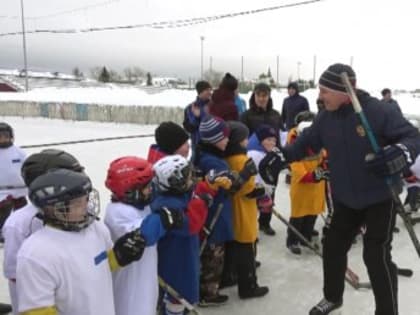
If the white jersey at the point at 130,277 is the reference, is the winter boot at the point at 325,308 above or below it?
below

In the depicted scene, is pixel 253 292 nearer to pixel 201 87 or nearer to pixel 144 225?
pixel 144 225

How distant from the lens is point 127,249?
6.40 feet

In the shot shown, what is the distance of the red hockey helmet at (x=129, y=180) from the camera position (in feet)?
7.25

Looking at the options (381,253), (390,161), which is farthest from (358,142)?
(381,253)

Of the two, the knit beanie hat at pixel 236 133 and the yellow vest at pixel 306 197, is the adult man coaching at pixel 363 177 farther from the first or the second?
the yellow vest at pixel 306 197

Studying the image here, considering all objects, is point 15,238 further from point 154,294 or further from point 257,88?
point 257,88

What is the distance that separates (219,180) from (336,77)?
938 millimetres

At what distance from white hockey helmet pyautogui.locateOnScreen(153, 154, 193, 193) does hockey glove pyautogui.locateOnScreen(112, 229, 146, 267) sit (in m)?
0.56

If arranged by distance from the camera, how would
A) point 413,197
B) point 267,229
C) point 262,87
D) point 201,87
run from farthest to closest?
1. point 201,87
2. point 413,197
3. point 267,229
4. point 262,87

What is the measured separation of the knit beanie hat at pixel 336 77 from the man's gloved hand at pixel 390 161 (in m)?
0.50

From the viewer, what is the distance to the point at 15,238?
218cm

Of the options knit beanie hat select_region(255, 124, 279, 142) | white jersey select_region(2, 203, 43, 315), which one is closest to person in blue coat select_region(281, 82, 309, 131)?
knit beanie hat select_region(255, 124, 279, 142)

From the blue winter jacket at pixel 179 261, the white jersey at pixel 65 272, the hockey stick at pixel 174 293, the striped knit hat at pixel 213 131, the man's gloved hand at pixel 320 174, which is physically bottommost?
the hockey stick at pixel 174 293

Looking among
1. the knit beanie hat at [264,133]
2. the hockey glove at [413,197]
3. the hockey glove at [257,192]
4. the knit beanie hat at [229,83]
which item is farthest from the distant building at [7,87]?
the hockey glove at [257,192]
